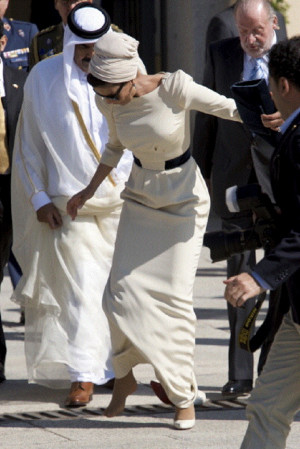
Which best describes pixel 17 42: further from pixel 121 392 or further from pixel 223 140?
pixel 121 392

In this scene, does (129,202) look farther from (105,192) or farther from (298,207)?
(298,207)

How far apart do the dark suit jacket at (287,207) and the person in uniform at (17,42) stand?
11.2 feet

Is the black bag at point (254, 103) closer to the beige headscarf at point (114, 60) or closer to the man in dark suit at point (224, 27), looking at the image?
the beige headscarf at point (114, 60)

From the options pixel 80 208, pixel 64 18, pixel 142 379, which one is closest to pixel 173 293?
pixel 80 208

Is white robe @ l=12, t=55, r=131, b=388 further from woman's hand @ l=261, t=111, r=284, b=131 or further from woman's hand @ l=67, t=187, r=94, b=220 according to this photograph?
woman's hand @ l=261, t=111, r=284, b=131

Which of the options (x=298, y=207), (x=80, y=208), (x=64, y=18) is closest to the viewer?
(x=298, y=207)

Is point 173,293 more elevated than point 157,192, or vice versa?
point 157,192

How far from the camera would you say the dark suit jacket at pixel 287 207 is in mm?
3758

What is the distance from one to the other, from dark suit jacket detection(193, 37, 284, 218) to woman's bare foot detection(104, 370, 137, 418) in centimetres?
112

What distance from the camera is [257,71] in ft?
20.0

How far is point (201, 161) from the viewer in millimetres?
6516

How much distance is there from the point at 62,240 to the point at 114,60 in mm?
1229

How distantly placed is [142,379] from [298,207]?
2.91 meters

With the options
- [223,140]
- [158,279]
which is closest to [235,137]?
[223,140]
